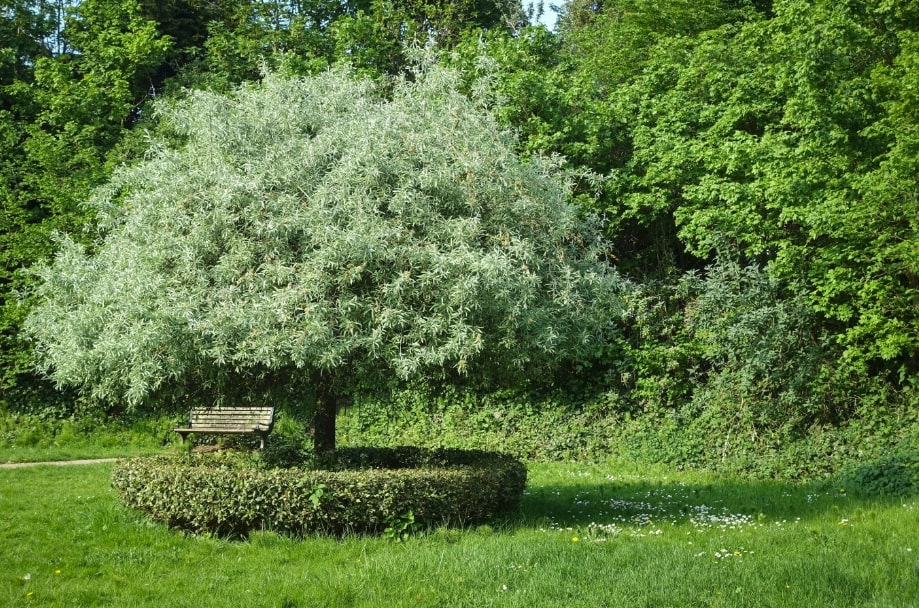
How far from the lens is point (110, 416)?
68.6 feet

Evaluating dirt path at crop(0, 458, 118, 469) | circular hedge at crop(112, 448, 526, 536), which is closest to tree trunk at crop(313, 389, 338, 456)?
circular hedge at crop(112, 448, 526, 536)

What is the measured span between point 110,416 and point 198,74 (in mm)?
11229

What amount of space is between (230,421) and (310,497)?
9762mm

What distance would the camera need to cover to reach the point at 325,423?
10.5 meters

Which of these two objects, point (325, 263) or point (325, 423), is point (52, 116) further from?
point (325, 263)

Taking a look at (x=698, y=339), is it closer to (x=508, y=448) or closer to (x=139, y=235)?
(x=508, y=448)

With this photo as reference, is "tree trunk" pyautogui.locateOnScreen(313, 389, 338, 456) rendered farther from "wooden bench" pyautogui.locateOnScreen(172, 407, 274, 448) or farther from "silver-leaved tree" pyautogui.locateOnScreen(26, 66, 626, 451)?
"wooden bench" pyautogui.locateOnScreen(172, 407, 274, 448)

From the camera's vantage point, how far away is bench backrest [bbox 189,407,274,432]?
1683cm

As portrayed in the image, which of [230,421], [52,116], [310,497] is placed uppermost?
[52,116]

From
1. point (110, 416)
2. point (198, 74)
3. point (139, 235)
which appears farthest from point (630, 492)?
point (198, 74)

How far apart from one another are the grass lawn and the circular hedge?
0.25m

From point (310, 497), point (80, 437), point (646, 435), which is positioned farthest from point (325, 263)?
point (80, 437)

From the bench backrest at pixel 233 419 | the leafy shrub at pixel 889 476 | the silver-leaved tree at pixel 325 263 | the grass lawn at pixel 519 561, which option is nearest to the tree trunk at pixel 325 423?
the silver-leaved tree at pixel 325 263

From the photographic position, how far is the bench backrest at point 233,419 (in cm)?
1683
